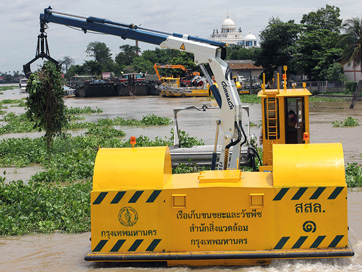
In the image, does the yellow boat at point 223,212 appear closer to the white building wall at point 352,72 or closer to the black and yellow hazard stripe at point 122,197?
the black and yellow hazard stripe at point 122,197

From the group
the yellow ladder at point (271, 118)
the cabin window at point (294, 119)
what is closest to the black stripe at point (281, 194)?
the yellow ladder at point (271, 118)

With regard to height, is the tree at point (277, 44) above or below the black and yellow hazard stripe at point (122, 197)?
above

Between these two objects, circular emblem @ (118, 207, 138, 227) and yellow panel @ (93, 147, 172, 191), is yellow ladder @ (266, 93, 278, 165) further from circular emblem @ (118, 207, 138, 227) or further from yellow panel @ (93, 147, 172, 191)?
circular emblem @ (118, 207, 138, 227)

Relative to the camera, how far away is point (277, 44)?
72.0 m

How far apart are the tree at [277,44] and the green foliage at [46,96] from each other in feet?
179

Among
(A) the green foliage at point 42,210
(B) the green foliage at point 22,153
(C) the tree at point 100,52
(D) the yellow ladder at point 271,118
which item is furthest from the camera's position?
(C) the tree at point 100,52

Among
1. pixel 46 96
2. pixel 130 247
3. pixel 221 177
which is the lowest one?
pixel 130 247

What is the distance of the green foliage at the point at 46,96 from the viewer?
17734 mm

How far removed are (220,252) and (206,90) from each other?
61.6 metres

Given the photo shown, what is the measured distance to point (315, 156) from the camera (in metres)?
8.38

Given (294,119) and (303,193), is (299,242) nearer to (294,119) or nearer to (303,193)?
(303,193)

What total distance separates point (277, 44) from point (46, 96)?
57.0 metres

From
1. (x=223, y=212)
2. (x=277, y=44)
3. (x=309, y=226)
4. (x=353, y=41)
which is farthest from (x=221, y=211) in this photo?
(x=277, y=44)

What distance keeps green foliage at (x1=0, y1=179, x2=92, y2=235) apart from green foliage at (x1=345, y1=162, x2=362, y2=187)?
612 cm
